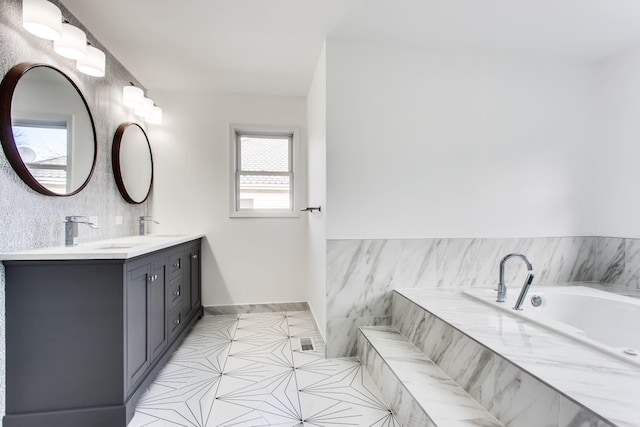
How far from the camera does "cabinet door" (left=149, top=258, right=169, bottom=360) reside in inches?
76.3

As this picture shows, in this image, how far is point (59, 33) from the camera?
1.63 meters

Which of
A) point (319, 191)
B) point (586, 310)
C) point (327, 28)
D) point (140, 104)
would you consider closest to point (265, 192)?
point (319, 191)

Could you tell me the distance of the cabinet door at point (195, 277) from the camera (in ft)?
9.57

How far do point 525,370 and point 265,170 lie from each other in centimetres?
292

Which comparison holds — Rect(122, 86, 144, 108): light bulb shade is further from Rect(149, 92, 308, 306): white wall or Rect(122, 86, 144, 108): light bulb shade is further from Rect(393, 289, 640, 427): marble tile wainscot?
Rect(393, 289, 640, 427): marble tile wainscot

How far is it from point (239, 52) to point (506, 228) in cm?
260

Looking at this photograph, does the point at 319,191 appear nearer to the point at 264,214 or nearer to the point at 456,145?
the point at 264,214

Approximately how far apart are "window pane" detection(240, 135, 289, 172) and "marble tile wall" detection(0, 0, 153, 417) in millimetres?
1116

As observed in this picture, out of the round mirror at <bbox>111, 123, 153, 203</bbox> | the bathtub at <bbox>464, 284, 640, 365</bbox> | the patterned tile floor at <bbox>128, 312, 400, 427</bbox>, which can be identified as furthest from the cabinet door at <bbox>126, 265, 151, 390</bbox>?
the bathtub at <bbox>464, 284, 640, 365</bbox>

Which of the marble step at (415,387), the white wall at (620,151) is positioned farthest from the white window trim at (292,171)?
the white wall at (620,151)

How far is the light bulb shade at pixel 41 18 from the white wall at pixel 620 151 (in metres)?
3.93

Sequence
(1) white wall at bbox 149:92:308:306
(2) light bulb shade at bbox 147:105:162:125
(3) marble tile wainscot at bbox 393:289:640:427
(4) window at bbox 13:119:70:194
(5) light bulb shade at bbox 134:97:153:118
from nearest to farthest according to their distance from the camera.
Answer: (3) marble tile wainscot at bbox 393:289:640:427
(4) window at bbox 13:119:70:194
(5) light bulb shade at bbox 134:97:153:118
(2) light bulb shade at bbox 147:105:162:125
(1) white wall at bbox 149:92:308:306

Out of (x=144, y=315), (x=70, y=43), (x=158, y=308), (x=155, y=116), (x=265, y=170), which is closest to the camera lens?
(x=70, y=43)

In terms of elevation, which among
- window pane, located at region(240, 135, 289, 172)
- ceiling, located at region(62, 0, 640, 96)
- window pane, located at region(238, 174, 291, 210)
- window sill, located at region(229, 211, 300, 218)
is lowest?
window sill, located at region(229, 211, 300, 218)
